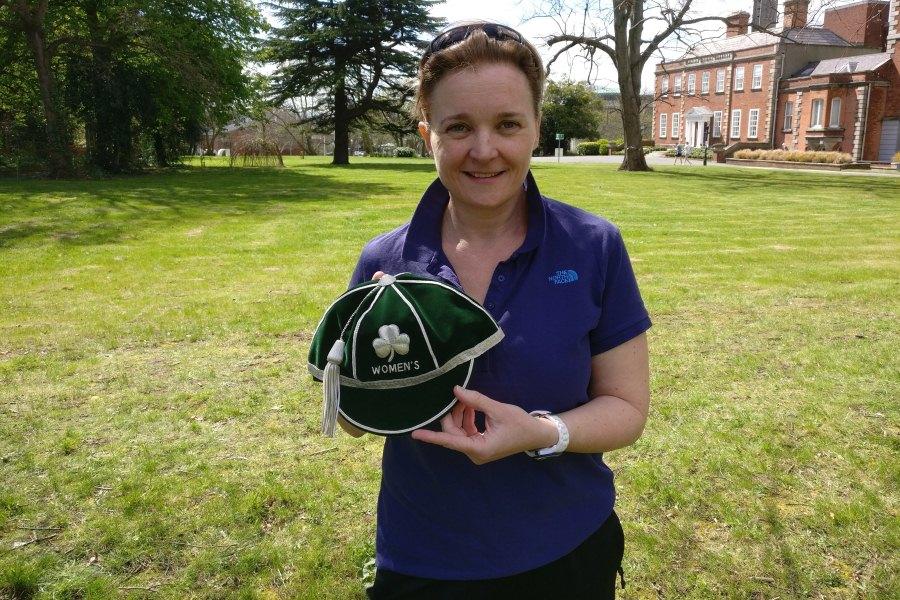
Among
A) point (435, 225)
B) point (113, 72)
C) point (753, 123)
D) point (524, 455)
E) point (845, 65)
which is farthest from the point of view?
point (753, 123)

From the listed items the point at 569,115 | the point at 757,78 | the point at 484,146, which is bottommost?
the point at 484,146

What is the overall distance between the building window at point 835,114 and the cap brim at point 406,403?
158 ft

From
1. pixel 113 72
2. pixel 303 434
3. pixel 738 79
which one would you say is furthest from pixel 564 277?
pixel 738 79

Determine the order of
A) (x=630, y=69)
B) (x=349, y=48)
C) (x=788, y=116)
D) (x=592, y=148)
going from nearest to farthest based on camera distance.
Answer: (x=630, y=69) → (x=349, y=48) → (x=788, y=116) → (x=592, y=148)

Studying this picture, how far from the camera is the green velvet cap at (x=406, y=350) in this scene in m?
1.45

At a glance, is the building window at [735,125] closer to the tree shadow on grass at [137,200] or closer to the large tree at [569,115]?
the large tree at [569,115]

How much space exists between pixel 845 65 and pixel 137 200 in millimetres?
45605

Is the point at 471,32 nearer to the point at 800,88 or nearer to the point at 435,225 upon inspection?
the point at 435,225

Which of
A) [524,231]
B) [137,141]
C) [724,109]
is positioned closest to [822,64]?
[724,109]

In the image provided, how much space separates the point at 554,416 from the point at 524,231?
491 mm

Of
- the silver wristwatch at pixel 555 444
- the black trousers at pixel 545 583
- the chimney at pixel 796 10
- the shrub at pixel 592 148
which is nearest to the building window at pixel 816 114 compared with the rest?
the chimney at pixel 796 10

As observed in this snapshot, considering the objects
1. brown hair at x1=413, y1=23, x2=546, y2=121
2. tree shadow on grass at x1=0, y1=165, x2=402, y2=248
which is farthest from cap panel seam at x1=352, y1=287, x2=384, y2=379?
tree shadow on grass at x1=0, y1=165, x2=402, y2=248

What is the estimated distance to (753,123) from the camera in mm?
50906

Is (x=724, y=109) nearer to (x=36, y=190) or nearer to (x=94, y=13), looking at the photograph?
(x=94, y=13)
